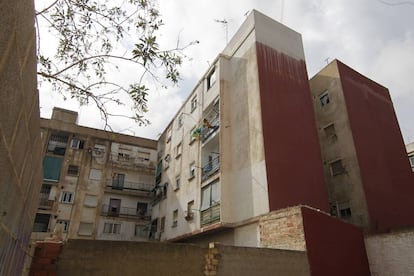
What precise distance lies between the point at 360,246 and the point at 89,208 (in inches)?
953

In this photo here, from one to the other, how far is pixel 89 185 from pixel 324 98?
2239cm

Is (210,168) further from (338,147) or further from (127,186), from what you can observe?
(127,186)

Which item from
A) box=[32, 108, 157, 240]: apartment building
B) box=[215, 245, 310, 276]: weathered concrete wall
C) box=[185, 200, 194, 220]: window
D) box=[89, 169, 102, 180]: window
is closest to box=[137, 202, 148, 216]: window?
box=[32, 108, 157, 240]: apartment building

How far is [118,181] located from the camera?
3112 cm

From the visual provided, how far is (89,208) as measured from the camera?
28.4m

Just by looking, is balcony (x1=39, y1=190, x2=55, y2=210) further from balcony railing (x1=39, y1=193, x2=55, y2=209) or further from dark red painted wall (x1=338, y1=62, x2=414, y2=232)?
dark red painted wall (x1=338, y1=62, x2=414, y2=232)

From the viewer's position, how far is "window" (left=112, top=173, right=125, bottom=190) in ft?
99.8

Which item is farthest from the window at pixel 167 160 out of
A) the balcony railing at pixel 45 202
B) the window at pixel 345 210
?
the window at pixel 345 210

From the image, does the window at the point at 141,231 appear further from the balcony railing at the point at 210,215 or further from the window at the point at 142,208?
the balcony railing at the point at 210,215

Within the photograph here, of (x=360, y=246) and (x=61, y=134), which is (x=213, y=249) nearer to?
(x=360, y=246)

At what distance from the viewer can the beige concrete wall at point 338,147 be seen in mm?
16594

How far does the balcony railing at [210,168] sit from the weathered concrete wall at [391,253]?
8.80 meters

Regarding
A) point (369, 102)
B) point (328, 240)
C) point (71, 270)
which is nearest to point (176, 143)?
point (369, 102)

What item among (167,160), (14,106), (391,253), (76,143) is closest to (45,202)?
(76,143)
